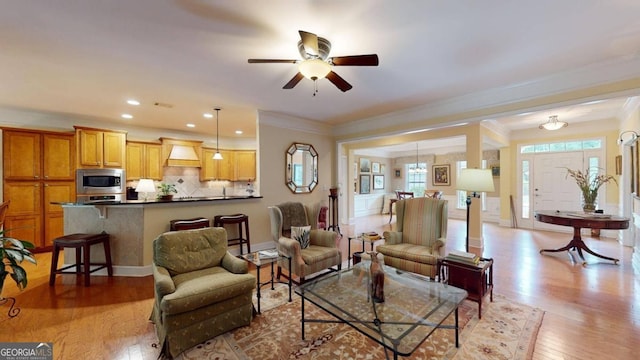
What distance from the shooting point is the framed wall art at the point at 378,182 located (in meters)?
9.66

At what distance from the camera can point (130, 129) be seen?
5727 millimetres

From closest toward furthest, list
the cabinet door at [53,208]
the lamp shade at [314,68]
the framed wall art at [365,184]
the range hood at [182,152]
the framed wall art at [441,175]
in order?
the lamp shade at [314,68], the cabinet door at [53,208], the range hood at [182,152], the framed wall art at [441,175], the framed wall art at [365,184]

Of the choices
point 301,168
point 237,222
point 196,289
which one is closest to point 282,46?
point 196,289

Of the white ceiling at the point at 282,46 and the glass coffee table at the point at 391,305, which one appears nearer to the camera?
the glass coffee table at the point at 391,305

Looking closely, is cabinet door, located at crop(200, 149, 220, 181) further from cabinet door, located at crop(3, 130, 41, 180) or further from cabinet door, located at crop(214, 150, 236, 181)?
cabinet door, located at crop(3, 130, 41, 180)

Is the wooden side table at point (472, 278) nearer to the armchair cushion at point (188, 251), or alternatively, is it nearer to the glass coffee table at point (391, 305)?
the glass coffee table at point (391, 305)

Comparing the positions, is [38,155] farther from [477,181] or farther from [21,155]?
[477,181]

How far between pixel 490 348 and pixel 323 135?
4.64 meters

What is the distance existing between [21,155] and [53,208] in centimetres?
102

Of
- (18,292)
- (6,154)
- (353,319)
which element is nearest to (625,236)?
(353,319)

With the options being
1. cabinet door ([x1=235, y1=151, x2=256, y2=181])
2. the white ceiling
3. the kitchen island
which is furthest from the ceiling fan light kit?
the kitchen island

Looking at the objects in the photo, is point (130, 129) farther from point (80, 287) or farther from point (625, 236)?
point (625, 236)

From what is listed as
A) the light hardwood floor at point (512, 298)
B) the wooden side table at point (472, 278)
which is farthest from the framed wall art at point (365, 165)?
the wooden side table at point (472, 278)

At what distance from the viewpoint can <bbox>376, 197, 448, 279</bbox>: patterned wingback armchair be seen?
2.99 m
